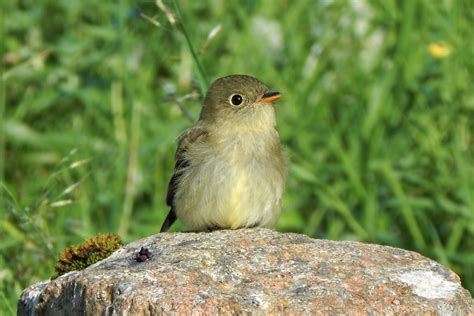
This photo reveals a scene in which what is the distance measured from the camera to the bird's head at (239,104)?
6.33 m

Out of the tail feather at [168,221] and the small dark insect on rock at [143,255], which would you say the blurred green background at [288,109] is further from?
the small dark insect on rock at [143,255]

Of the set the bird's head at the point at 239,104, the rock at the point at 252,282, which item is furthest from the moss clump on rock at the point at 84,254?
the bird's head at the point at 239,104

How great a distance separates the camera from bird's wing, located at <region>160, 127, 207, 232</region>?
623 cm

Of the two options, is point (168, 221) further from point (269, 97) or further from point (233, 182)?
point (269, 97)

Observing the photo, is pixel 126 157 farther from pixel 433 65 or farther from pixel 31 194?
pixel 433 65

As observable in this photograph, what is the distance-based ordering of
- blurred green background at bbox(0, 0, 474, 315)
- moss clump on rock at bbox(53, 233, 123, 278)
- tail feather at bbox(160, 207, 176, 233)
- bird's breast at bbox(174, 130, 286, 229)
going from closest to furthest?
moss clump on rock at bbox(53, 233, 123, 278)
bird's breast at bbox(174, 130, 286, 229)
tail feather at bbox(160, 207, 176, 233)
blurred green background at bbox(0, 0, 474, 315)

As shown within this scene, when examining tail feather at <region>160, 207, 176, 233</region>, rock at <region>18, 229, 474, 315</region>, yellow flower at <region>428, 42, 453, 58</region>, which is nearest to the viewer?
rock at <region>18, 229, 474, 315</region>

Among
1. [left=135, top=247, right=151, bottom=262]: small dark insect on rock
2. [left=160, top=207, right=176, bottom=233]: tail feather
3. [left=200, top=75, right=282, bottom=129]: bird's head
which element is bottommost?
[left=160, top=207, right=176, bottom=233]: tail feather

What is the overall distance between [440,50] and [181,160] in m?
2.50

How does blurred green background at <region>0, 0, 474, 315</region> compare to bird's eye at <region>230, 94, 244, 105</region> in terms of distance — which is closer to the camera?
bird's eye at <region>230, 94, 244, 105</region>

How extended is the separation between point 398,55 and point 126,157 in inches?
81.5

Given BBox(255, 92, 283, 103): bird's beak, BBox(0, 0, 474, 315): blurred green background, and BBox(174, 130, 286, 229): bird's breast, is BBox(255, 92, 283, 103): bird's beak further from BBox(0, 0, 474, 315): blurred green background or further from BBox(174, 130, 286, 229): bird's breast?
BBox(0, 0, 474, 315): blurred green background

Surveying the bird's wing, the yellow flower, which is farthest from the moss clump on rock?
the yellow flower

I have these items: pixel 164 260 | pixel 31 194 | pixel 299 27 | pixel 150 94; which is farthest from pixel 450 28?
pixel 164 260
